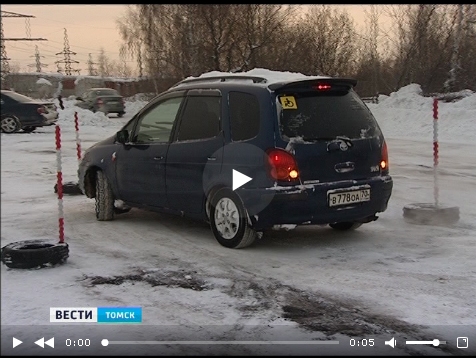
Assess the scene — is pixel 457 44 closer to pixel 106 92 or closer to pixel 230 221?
pixel 230 221

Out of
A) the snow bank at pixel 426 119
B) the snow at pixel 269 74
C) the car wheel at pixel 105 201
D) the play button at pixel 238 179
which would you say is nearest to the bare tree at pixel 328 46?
the snow at pixel 269 74

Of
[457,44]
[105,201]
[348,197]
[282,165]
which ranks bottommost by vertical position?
[105,201]

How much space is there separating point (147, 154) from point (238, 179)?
129 centimetres

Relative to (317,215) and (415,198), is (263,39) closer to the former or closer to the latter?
(317,215)

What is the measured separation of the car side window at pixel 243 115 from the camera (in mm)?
5102

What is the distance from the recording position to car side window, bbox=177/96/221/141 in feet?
17.9

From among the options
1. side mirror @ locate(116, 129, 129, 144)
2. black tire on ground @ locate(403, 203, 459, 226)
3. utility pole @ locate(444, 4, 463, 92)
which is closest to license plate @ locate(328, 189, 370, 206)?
black tire on ground @ locate(403, 203, 459, 226)

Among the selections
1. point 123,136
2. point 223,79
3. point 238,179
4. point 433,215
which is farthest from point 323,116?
point 123,136

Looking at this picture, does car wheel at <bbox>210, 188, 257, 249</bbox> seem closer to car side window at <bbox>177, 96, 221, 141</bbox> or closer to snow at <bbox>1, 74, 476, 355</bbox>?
snow at <bbox>1, 74, 476, 355</bbox>

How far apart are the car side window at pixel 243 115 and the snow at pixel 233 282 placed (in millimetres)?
385

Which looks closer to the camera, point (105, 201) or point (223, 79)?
point (223, 79)

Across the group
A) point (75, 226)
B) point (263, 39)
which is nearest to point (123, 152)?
point (75, 226)

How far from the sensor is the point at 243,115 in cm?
523

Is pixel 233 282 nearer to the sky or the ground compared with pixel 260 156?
nearer to the ground
